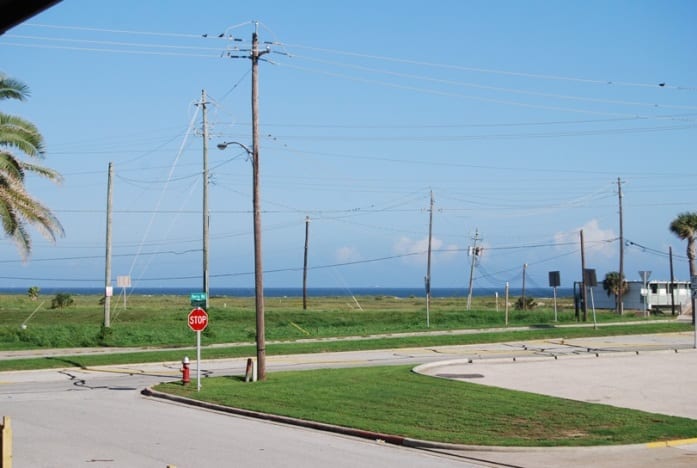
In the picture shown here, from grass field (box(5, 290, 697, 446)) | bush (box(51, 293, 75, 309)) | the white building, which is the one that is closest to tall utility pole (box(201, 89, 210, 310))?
grass field (box(5, 290, 697, 446))

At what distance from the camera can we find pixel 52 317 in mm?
59812

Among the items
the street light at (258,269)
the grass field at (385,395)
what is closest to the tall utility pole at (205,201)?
the grass field at (385,395)

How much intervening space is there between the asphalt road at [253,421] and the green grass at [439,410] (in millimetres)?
775

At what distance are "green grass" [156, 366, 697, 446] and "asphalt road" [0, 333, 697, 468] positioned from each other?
2.54 ft

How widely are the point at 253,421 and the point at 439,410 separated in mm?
3997

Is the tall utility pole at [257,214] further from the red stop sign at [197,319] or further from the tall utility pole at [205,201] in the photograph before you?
the tall utility pole at [205,201]

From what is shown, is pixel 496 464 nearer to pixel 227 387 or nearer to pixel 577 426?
pixel 577 426

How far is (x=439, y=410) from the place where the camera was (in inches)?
734

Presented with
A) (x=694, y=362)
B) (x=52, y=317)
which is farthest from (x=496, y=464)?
(x=52, y=317)

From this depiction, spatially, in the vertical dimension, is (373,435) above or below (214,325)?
below

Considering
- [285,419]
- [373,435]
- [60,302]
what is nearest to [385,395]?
[285,419]

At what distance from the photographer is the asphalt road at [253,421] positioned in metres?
13.6

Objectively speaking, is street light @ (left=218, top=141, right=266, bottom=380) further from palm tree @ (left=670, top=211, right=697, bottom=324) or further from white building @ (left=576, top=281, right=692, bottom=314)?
white building @ (left=576, top=281, right=692, bottom=314)

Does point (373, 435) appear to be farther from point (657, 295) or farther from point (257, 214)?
point (657, 295)
